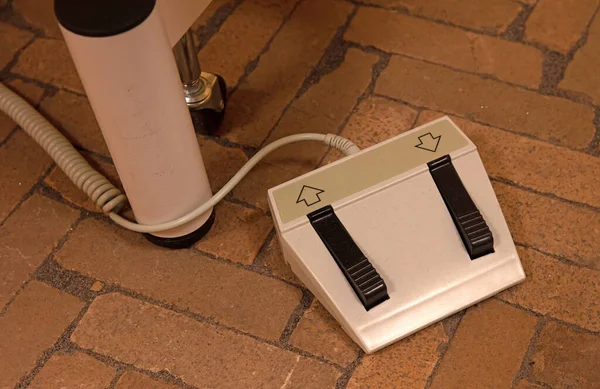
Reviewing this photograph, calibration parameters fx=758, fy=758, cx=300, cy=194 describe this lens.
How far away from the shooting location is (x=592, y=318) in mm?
1057

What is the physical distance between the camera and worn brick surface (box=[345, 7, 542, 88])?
1359 mm

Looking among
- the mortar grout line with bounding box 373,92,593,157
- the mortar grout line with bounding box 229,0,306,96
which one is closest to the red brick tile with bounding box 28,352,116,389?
the mortar grout line with bounding box 229,0,306,96

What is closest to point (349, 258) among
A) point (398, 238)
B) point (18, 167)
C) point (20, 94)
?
point (398, 238)

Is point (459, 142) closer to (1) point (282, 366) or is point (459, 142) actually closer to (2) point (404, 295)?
(2) point (404, 295)

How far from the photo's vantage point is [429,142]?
113cm

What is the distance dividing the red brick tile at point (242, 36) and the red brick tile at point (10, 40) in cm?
35

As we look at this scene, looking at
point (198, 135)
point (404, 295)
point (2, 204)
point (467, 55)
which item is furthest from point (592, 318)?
point (2, 204)

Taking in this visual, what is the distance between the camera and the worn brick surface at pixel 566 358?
1005 millimetres

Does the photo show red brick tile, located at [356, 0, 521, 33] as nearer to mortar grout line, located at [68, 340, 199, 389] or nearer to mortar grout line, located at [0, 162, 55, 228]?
mortar grout line, located at [0, 162, 55, 228]

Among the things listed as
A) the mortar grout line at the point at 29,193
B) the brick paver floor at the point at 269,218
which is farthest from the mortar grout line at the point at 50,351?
the mortar grout line at the point at 29,193

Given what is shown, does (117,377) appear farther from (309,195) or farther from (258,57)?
(258,57)

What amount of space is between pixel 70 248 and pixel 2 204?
0.51ft

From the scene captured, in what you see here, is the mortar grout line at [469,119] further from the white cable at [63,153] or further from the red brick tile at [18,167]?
the red brick tile at [18,167]

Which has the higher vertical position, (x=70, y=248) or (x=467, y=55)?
(x=467, y=55)
